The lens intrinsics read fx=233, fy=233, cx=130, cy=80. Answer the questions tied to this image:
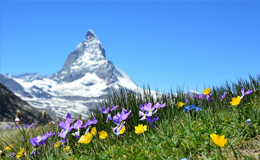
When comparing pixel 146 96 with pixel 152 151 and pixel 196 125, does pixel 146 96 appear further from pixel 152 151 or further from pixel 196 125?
pixel 152 151

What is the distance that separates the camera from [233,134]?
2.98 meters

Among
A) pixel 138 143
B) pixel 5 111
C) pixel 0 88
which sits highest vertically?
pixel 0 88

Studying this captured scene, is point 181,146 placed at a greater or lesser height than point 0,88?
lesser

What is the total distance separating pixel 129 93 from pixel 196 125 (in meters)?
1.91

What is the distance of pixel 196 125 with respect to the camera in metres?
3.33

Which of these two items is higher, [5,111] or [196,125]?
[5,111]

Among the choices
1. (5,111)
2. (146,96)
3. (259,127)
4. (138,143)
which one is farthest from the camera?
(5,111)

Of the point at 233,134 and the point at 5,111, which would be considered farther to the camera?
the point at 5,111

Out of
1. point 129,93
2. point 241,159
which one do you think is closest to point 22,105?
point 129,93

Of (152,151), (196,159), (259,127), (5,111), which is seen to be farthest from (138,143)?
(5,111)

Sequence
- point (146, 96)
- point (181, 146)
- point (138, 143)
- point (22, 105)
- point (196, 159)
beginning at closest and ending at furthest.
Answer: point (196, 159), point (181, 146), point (138, 143), point (146, 96), point (22, 105)

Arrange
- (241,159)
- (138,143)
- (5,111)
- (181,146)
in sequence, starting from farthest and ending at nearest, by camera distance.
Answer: (5,111)
(138,143)
(181,146)
(241,159)

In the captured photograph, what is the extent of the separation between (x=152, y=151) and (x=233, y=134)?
1.07 metres

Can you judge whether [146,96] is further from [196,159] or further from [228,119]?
[196,159]
